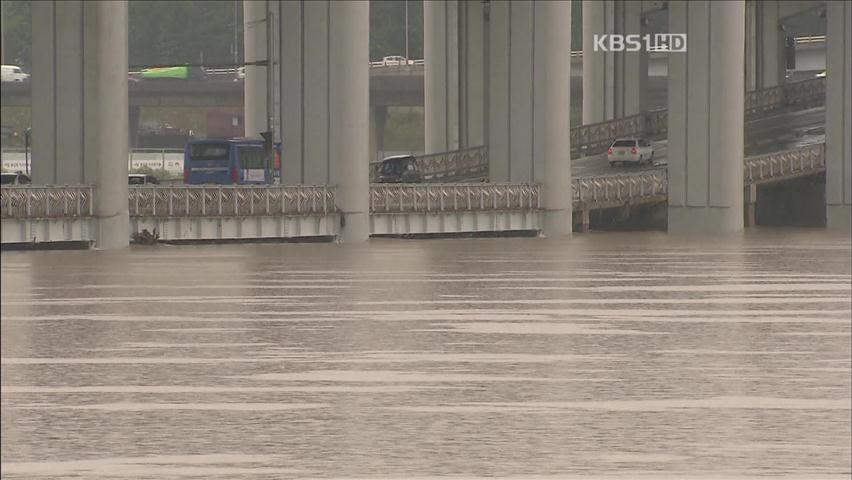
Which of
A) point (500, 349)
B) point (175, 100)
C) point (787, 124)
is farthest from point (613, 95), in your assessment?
point (500, 349)

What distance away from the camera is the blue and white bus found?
255 feet

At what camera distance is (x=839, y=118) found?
87.6 meters

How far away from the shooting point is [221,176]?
256 ft

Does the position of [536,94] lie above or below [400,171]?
above

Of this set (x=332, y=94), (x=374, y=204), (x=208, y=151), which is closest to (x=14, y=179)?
(x=208, y=151)

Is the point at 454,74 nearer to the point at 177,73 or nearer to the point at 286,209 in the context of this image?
the point at 286,209

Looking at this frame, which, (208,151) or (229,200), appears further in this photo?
(208,151)

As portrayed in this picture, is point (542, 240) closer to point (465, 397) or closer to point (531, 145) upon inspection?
point (531, 145)

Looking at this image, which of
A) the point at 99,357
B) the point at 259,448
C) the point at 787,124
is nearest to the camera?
the point at 259,448

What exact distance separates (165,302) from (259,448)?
66.9 ft

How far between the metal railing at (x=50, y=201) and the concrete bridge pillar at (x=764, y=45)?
68643mm

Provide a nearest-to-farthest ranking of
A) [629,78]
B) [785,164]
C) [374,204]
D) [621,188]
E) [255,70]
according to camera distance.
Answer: [374,204]
[621,188]
[785,164]
[255,70]
[629,78]

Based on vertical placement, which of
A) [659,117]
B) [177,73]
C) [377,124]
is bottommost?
[659,117]

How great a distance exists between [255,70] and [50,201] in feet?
147
